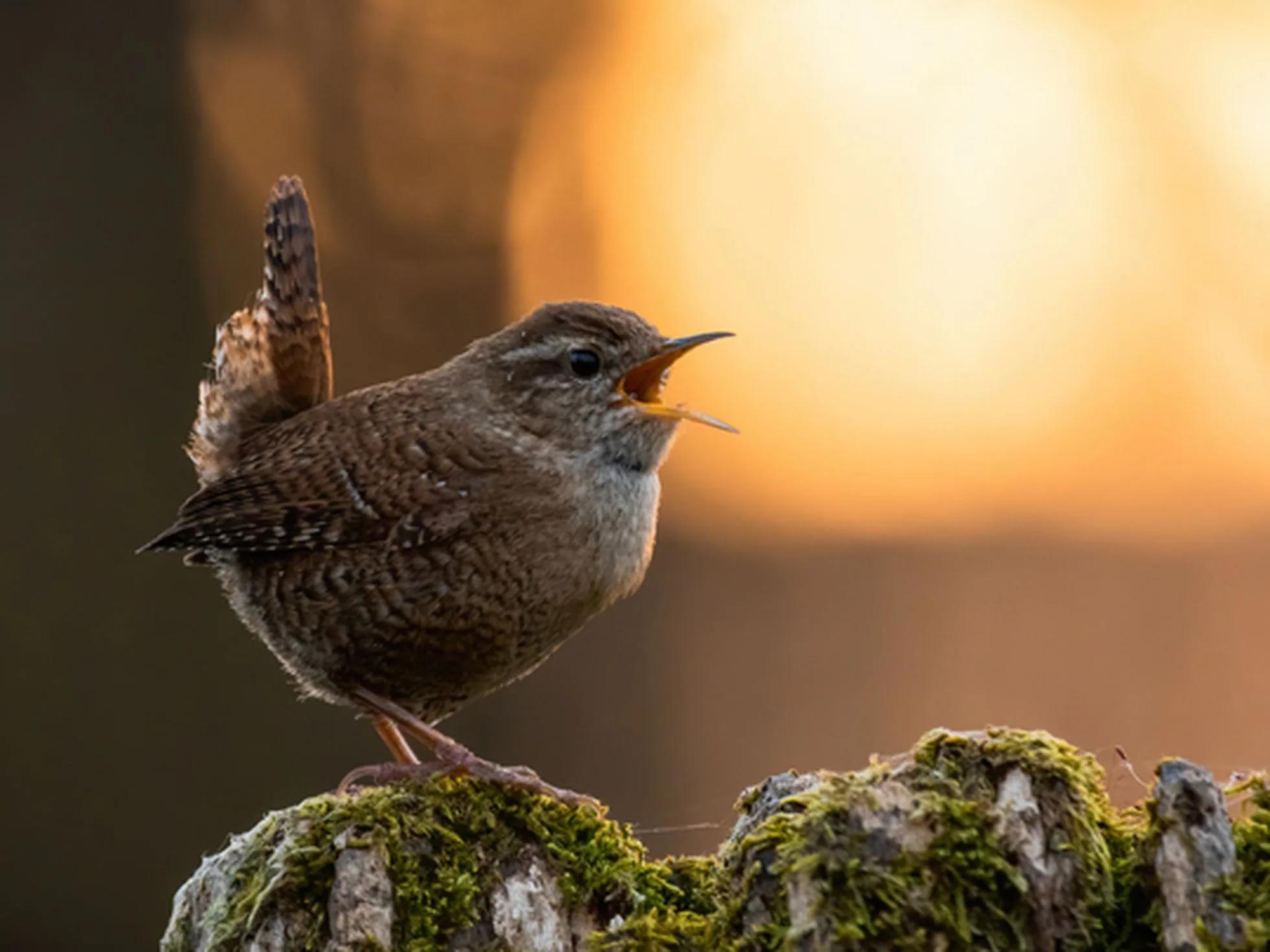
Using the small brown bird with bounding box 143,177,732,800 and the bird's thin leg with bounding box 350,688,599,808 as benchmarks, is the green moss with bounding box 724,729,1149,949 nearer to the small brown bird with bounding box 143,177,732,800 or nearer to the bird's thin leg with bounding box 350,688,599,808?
the bird's thin leg with bounding box 350,688,599,808

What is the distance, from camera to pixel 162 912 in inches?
235

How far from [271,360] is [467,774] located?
1622 millimetres

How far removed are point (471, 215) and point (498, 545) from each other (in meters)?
5.52

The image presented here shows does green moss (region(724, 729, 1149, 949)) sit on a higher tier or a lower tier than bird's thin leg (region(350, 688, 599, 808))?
higher

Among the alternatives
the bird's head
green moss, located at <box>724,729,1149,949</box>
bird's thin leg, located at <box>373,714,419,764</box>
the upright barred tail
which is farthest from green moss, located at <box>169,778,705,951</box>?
the upright barred tail

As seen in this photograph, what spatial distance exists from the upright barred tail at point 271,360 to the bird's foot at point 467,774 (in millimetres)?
1260

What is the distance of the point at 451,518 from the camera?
10.3 feet

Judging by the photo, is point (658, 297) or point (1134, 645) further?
point (1134, 645)

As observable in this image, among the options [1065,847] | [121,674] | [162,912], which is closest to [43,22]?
[121,674]

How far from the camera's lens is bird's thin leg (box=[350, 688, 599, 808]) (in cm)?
271

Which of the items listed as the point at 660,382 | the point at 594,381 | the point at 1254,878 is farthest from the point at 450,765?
the point at 1254,878

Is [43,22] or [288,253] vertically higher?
[43,22]

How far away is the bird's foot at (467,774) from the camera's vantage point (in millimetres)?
2705

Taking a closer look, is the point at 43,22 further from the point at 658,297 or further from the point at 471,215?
the point at 658,297
